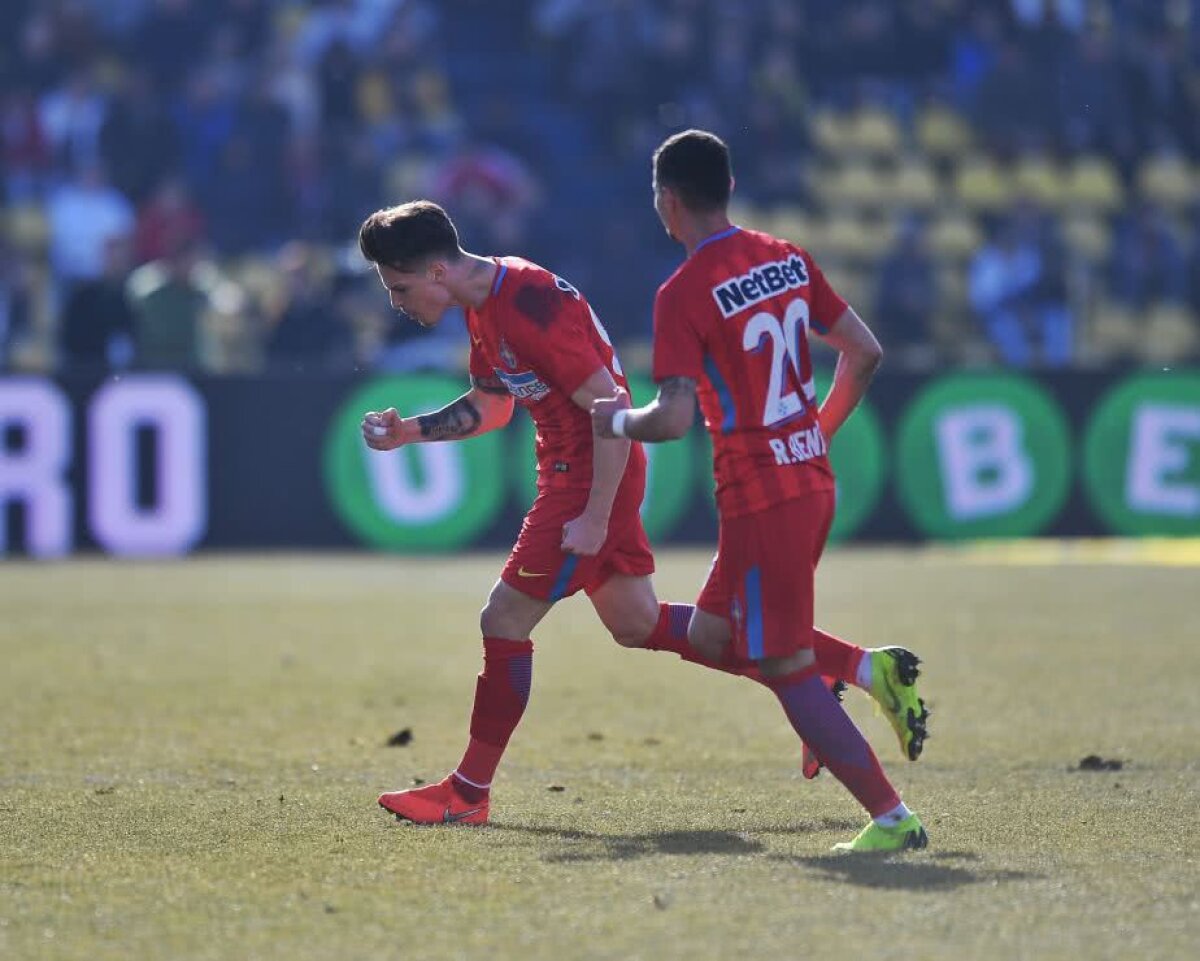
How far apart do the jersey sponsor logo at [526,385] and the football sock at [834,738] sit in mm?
1272

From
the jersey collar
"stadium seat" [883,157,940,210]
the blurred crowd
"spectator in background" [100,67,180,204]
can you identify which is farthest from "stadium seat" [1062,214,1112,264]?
the jersey collar

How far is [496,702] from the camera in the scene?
6.43m

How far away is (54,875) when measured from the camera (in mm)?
5355

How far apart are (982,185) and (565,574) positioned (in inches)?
635

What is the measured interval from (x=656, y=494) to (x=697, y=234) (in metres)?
11.8

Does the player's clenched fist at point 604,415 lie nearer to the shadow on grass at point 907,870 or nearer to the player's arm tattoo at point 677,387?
the player's arm tattoo at point 677,387

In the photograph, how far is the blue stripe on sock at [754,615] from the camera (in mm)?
5520

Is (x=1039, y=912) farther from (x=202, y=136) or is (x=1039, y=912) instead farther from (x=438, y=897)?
(x=202, y=136)

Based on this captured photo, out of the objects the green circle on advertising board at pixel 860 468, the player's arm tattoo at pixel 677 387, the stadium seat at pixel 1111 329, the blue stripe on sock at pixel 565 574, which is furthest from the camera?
the stadium seat at pixel 1111 329

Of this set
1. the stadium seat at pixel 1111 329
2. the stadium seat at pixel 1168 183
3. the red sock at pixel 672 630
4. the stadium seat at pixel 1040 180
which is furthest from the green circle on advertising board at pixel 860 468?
the red sock at pixel 672 630

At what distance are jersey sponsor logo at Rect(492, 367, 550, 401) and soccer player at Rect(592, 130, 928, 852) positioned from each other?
28.1 inches

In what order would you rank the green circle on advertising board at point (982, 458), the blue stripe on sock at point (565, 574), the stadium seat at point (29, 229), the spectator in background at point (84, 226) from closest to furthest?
1. the blue stripe on sock at point (565, 574)
2. the green circle on advertising board at point (982, 458)
3. the spectator in background at point (84, 226)
4. the stadium seat at point (29, 229)

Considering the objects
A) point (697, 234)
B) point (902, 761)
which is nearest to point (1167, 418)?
point (902, 761)

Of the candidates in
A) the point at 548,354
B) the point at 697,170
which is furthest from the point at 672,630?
the point at 697,170
